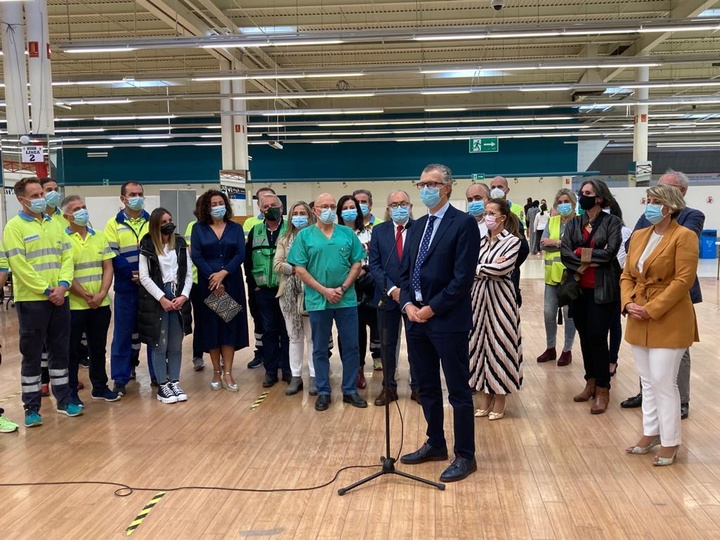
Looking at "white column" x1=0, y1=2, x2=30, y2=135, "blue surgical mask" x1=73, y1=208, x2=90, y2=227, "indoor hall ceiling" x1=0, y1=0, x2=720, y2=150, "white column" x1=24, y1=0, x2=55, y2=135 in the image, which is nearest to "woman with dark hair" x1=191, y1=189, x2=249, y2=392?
"blue surgical mask" x1=73, y1=208, x2=90, y2=227

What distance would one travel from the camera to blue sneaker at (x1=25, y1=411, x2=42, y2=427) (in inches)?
160

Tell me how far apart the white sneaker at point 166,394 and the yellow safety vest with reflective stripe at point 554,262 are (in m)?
3.17

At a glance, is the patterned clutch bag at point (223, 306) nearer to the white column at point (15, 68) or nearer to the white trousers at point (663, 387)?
the white trousers at point (663, 387)

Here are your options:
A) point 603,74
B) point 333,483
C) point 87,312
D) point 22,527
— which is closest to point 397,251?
point 333,483

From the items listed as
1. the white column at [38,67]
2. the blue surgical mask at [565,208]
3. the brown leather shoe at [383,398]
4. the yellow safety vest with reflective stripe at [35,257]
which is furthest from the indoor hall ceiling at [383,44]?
the brown leather shoe at [383,398]

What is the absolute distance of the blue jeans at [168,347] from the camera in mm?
4570

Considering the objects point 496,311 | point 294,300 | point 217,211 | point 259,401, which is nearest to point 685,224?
point 496,311

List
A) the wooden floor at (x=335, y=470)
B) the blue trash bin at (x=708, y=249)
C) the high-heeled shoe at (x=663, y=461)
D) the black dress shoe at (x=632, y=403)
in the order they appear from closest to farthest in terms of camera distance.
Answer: the wooden floor at (x=335, y=470), the high-heeled shoe at (x=663, y=461), the black dress shoe at (x=632, y=403), the blue trash bin at (x=708, y=249)

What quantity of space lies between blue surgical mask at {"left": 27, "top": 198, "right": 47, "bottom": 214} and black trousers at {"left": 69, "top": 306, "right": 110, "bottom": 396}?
804 millimetres

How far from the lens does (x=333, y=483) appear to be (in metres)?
3.15

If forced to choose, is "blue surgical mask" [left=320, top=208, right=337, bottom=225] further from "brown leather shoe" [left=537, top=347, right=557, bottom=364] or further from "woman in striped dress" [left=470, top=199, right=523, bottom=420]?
"brown leather shoe" [left=537, top=347, right=557, bottom=364]

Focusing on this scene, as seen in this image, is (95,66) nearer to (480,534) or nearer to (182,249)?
(182,249)

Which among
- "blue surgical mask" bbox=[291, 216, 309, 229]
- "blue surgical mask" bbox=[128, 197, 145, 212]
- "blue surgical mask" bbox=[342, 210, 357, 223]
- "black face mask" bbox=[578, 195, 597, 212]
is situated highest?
"blue surgical mask" bbox=[128, 197, 145, 212]

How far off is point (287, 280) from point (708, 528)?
3073 mm
